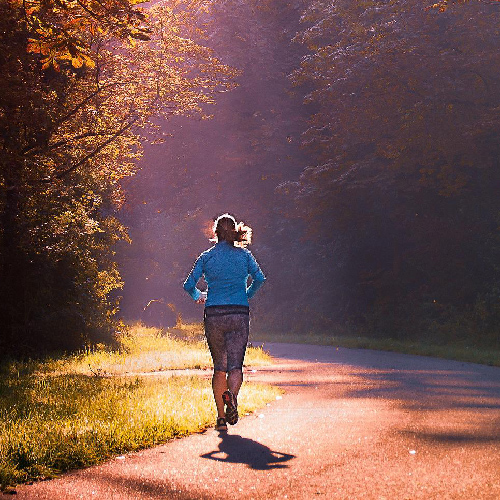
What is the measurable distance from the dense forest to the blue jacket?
7.78ft

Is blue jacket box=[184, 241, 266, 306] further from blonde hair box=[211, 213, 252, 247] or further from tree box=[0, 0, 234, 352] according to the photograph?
tree box=[0, 0, 234, 352]

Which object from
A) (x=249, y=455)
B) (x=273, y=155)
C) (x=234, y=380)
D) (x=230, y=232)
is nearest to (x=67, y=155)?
(x=230, y=232)

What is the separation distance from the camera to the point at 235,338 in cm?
938

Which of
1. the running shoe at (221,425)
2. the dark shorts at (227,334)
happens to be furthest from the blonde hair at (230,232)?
the running shoe at (221,425)

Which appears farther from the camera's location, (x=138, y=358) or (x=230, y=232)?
(x=138, y=358)

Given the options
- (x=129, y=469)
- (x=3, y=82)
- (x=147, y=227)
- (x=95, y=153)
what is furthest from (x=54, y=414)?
(x=147, y=227)

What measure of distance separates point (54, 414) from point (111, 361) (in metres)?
9.53

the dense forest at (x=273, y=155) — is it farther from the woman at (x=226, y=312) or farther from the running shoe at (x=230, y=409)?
the running shoe at (x=230, y=409)

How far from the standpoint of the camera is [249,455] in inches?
300

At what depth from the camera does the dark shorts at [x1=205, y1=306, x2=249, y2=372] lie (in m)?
9.38

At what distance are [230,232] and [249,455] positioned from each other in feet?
9.49

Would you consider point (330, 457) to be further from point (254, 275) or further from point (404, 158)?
point (404, 158)

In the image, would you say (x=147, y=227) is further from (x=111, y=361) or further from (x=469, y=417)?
(x=469, y=417)

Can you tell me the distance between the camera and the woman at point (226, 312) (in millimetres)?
9359
